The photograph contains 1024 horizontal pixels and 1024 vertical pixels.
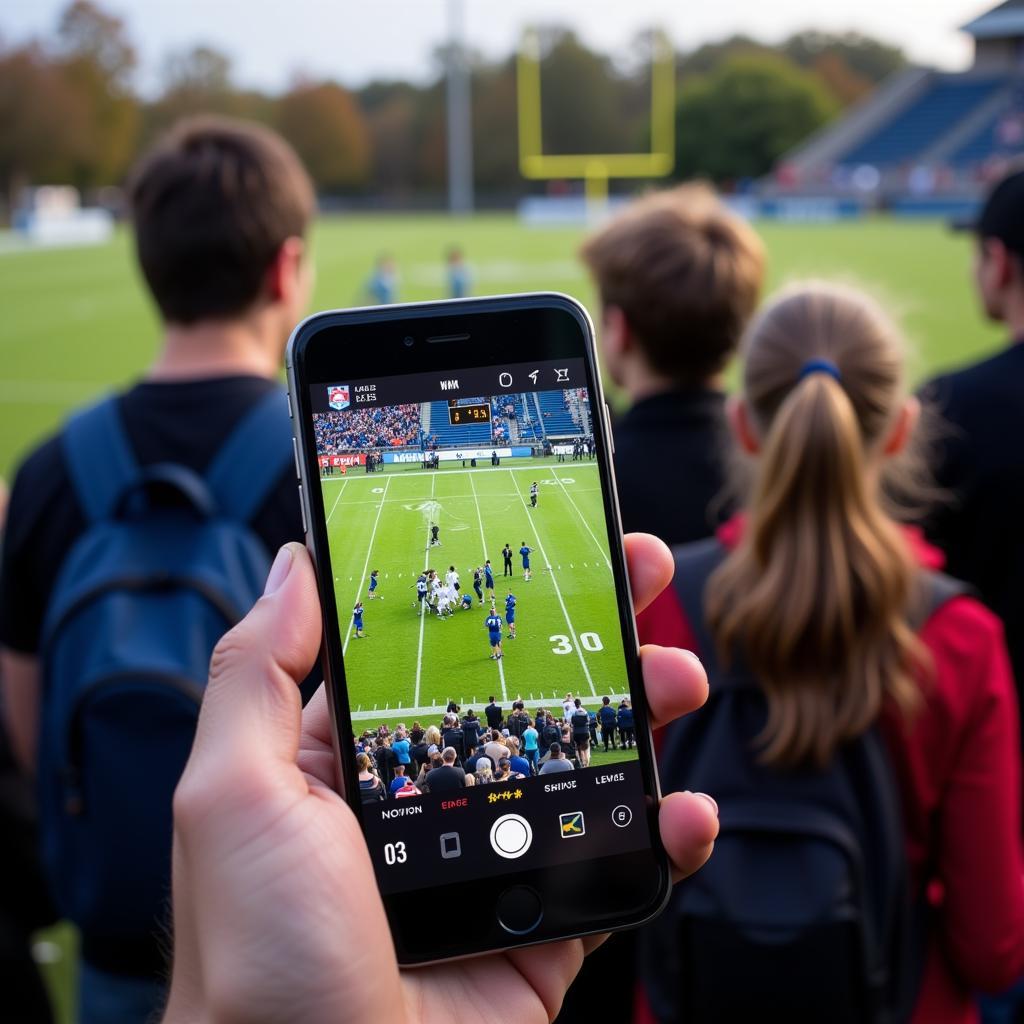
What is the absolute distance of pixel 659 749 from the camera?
1676mm

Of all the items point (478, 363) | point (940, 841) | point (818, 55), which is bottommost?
point (940, 841)

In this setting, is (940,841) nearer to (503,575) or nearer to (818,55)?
(503,575)

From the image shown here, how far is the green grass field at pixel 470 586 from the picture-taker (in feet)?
3.45

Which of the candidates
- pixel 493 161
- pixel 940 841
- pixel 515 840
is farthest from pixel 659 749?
pixel 493 161

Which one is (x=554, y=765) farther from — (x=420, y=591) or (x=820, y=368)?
(x=820, y=368)

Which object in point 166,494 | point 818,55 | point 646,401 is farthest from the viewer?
point 818,55

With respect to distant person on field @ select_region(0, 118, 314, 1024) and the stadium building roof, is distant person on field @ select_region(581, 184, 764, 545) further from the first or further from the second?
the stadium building roof

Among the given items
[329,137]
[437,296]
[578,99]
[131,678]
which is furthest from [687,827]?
[329,137]

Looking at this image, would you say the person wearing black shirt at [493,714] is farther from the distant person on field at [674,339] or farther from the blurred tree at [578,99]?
the blurred tree at [578,99]

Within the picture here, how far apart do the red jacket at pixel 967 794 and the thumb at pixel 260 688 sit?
3.22 ft

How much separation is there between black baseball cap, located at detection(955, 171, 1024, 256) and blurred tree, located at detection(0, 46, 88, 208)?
171ft

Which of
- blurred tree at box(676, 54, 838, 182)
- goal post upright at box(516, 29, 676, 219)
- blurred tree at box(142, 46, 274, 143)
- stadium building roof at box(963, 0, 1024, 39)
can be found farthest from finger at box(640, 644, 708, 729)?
blurred tree at box(142, 46, 274, 143)

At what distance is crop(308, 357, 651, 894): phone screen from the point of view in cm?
105

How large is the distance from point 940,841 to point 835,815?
257 mm
